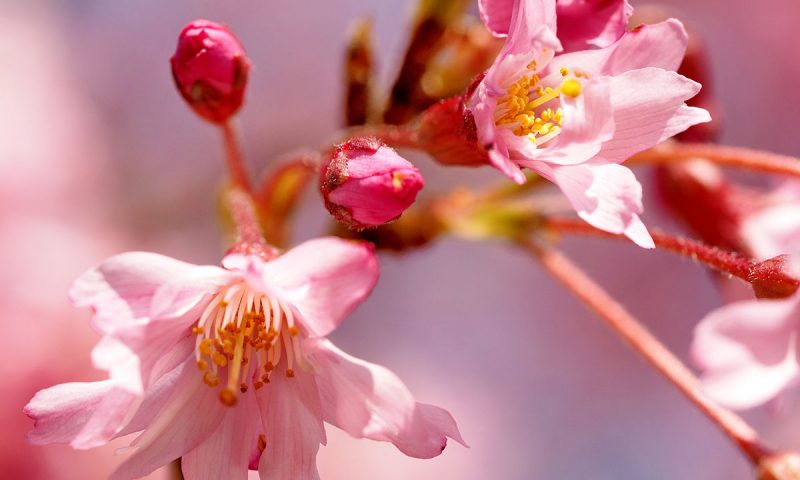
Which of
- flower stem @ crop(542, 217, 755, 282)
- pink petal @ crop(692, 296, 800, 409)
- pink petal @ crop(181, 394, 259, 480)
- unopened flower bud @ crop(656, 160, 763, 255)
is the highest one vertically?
flower stem @ crop(542, 217, 755, 282)

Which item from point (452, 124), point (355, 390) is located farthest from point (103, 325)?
point (452, 124)

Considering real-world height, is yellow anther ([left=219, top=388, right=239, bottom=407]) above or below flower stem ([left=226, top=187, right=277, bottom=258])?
below

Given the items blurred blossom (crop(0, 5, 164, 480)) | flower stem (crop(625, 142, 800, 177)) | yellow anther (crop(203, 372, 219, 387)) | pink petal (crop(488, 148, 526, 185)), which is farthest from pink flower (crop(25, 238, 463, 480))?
blurred blossom (crop(0, 5, 164, 480))

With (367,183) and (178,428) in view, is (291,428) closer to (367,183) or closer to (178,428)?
(178,428)

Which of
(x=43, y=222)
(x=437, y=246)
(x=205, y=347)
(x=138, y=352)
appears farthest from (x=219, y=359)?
(x=437, y=246)

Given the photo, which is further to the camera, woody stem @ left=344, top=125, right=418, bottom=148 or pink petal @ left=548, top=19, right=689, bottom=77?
woody stem @ left=344, top=125, right=418, bottom=148

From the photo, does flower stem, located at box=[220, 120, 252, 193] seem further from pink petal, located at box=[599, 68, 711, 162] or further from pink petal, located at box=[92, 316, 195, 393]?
pink petal, located at box=[599, 68, 711, 162]
